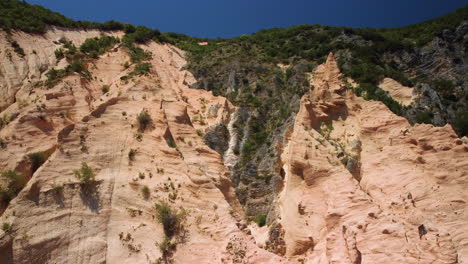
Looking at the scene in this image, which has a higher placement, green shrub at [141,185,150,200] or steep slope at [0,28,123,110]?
steep slope at [0,28,123,110]

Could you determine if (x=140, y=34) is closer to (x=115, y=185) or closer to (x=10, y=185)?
(x=115, y=185)

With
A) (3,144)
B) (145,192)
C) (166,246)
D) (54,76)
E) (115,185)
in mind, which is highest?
(54,76)

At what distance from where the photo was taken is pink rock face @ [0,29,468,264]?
14836 millimetres

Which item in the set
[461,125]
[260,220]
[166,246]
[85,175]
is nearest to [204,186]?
[166,246]

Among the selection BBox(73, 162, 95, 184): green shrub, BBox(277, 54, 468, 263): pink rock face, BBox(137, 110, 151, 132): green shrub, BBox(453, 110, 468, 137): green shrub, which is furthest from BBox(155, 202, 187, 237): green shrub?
BBox(453, 110, 468, 137): green shrub

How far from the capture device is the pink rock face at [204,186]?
14836mm

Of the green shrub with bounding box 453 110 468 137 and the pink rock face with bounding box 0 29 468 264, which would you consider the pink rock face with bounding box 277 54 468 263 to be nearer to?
the pink rock face with bounding box 0 29 468 264

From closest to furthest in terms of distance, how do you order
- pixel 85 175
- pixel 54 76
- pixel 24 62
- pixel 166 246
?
1. pixel 166 246
2. pixel 85 175
3. pixel 54 76
4. pixel 24 62

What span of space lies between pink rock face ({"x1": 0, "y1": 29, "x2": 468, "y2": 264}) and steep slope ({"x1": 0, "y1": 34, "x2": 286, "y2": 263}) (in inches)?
2.0

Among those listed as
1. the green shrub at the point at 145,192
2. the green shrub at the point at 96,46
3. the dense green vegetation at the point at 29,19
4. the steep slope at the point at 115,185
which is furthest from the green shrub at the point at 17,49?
the green shrub at the point at 145,192

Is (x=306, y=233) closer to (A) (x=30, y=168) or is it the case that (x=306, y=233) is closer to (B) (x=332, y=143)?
(B) (x=332, y=143)

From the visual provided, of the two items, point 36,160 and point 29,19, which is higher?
point 29,19

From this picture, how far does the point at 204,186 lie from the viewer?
1847cm

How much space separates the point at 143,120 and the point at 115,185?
4.58 m
